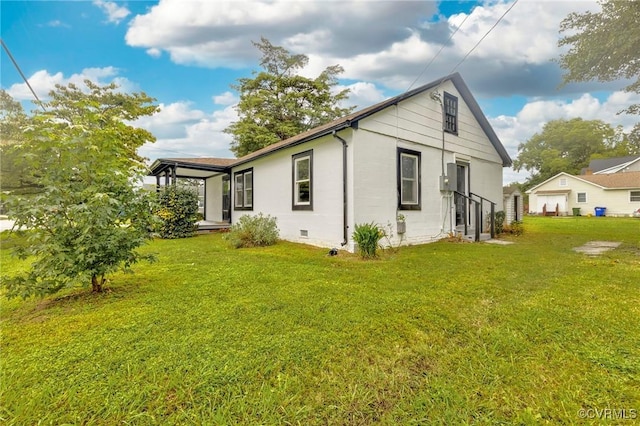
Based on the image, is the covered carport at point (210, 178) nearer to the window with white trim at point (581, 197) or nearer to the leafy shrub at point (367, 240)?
the leafy shrub at point (367, 240)

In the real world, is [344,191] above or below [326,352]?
above

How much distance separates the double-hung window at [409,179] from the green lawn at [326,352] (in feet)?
12.1

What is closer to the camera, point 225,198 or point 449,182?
point 449,182

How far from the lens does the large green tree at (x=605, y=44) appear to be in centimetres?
741

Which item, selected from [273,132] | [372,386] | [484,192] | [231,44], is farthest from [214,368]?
[273,132]

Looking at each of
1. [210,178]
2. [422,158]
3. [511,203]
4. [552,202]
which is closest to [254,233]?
[422,158]

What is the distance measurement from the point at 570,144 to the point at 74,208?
5393 centimetres

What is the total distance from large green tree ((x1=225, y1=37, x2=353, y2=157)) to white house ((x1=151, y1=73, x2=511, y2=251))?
38.5ft

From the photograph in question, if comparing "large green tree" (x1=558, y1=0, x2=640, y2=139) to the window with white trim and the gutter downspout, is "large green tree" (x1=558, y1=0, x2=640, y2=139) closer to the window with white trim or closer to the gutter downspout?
the gutter downspout

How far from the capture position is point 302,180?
814 centimetres

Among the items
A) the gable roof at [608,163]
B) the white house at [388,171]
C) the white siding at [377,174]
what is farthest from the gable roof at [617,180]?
the white siding at [377,174]

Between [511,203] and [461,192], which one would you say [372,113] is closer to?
[461,192]

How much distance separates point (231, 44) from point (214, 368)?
8.79 meters

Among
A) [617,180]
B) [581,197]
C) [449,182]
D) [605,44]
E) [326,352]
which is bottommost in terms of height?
[326,352]
